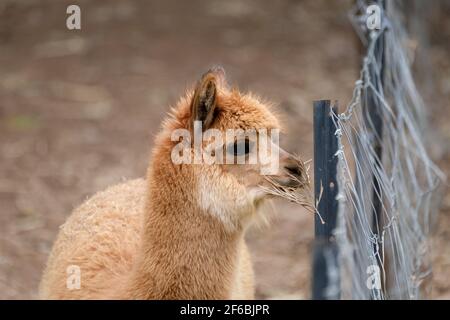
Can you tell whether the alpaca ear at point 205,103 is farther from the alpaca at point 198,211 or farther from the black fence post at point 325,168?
the black fence post at point 325,168

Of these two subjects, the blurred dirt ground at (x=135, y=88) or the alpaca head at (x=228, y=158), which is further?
the blurred dirt ground at (x=135, y=88)

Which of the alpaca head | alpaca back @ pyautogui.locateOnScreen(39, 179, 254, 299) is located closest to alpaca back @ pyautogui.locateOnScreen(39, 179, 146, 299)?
alpaca back @ pyautogui.locateOnScreen(39, 179, 254, 299)

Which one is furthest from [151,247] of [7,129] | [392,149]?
[7,129]

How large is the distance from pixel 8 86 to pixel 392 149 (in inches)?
237

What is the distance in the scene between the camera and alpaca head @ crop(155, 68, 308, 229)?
3.44 metres

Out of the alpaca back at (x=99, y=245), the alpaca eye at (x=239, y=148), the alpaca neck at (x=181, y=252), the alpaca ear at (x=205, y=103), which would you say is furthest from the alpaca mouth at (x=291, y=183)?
the alpaca back at (x=99, y=245)

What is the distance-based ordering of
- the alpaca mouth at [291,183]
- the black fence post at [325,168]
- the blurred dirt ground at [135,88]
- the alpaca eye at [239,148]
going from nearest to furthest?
the black fence post at [325,168]
the alpaca mouth at [291,183]
the alpaca eye at [239,148]
the blurred dirt ground at [135,88]

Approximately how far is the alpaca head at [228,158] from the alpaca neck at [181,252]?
0.07m

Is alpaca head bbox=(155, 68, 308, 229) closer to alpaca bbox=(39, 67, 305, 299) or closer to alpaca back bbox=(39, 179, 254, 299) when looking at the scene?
alpaca bbox=(39, 67, 305, 299)

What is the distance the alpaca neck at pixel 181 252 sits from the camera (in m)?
3.43

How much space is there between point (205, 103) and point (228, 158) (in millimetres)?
283

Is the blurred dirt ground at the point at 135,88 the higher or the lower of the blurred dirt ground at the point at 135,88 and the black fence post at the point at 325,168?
the higher

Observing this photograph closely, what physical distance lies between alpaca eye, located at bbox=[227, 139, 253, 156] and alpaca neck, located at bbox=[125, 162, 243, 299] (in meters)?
0.26

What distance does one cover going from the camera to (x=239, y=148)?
352 cm
